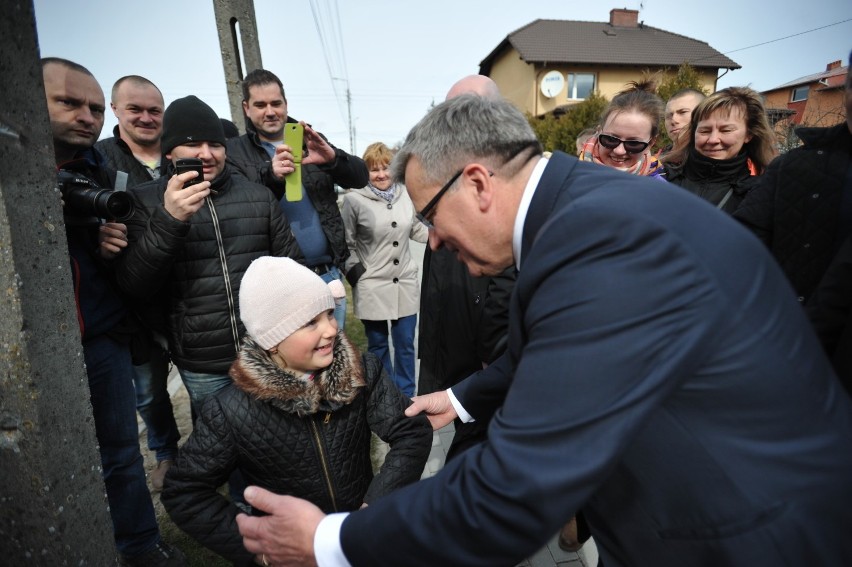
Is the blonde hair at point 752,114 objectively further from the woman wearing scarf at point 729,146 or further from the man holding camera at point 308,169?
the man holding camera at point 308,169

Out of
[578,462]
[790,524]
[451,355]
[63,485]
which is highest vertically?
[578,462]

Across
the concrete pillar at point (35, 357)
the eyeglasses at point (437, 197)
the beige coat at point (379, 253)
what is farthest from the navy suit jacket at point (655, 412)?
the beige coat at point (379, 253)

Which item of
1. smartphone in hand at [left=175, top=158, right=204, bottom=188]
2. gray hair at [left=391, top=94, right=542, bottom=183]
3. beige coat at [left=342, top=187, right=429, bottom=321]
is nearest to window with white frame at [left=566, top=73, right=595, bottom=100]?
beige coat at [left=342, top=187, right=429, bottom=321]

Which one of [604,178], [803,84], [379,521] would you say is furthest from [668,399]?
[803,84]

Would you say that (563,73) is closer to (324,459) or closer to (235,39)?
(235,39)

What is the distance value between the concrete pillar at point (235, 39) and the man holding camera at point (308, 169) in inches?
93.0

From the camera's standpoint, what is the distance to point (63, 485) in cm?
144

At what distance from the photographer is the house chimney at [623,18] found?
31.3 meters

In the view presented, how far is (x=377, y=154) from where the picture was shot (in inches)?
171

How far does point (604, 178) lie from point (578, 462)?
0.59 meters

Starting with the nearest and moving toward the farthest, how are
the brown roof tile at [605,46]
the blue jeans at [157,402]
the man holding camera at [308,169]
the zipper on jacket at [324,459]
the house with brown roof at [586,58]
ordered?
the zipper on jacket at [324,459] → the blue jeans at [157,402] → the man holding camera at [308,169] → the house with brown roof at [586,58] → the brown roof tile at [605,46]

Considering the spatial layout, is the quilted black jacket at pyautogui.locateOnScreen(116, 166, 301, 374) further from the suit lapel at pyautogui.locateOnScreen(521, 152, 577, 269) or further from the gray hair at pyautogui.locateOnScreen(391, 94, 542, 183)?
the suit lapel at pyautogui.locateOnScreen(521, 152, 577, 269)

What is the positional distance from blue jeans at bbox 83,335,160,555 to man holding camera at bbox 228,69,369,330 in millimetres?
1401

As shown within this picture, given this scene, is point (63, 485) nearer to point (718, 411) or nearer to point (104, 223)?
point (104, 223)
